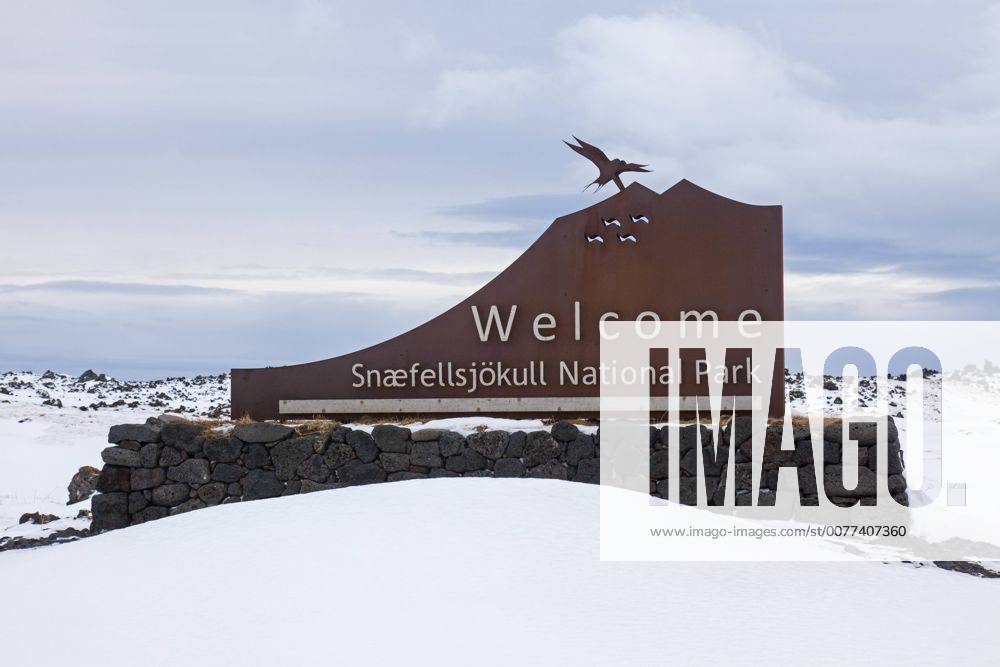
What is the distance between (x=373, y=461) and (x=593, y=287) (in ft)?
9.26

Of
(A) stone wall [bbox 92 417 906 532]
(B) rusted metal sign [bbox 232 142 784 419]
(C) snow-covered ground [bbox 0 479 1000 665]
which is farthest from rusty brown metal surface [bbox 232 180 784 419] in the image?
(C) snow-covered ground [bbox 0 479 1000 665]

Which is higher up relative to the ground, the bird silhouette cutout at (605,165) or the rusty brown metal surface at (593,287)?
the bird silhouette cutout at (605,165)

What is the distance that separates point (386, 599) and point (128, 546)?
10.0ft

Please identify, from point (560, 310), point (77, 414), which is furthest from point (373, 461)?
point (77, 414)

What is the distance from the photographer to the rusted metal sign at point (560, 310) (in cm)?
→ 970

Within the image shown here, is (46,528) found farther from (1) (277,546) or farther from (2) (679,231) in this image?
(2) (679,231)

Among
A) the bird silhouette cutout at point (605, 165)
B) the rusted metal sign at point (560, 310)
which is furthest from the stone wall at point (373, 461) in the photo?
the bird silhouette cutout at point (605, 165)

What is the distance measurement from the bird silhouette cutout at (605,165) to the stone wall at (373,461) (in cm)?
265

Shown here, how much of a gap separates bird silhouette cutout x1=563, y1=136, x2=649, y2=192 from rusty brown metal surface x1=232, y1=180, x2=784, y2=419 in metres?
0.17

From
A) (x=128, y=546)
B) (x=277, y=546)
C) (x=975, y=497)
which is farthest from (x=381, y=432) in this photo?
(x=975, y=497)

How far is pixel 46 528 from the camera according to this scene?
10297 mm

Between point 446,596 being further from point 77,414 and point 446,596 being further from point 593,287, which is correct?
point 77,414

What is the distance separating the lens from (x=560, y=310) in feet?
32.0

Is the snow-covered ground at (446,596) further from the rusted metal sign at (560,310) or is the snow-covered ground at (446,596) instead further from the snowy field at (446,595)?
the rusted metal sign at (560,310)
